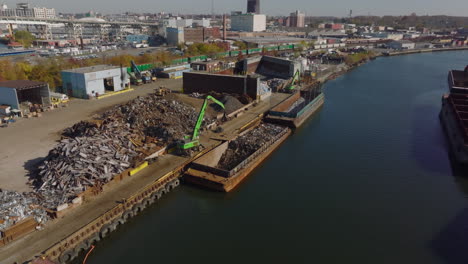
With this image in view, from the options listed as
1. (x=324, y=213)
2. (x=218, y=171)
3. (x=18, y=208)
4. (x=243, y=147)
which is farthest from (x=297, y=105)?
(x=18, y=208)

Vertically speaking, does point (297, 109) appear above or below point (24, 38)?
below

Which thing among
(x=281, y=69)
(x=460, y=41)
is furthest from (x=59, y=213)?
(x=460, y=41)

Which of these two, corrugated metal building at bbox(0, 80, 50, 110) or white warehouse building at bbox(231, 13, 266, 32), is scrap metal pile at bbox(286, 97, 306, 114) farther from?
white warehouse building at bbox(231, 13, 266, 32)

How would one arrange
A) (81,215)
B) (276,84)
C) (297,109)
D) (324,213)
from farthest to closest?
1. (276,84)
2. (297,109)
3. (324,213)
4. (81,215)

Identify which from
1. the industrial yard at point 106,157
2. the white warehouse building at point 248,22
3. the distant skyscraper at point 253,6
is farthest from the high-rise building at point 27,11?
the industrial yard at point 106,157

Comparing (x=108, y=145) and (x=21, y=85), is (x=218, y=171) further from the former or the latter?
(x=21, y=85)

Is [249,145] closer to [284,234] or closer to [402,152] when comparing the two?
[284,234]
